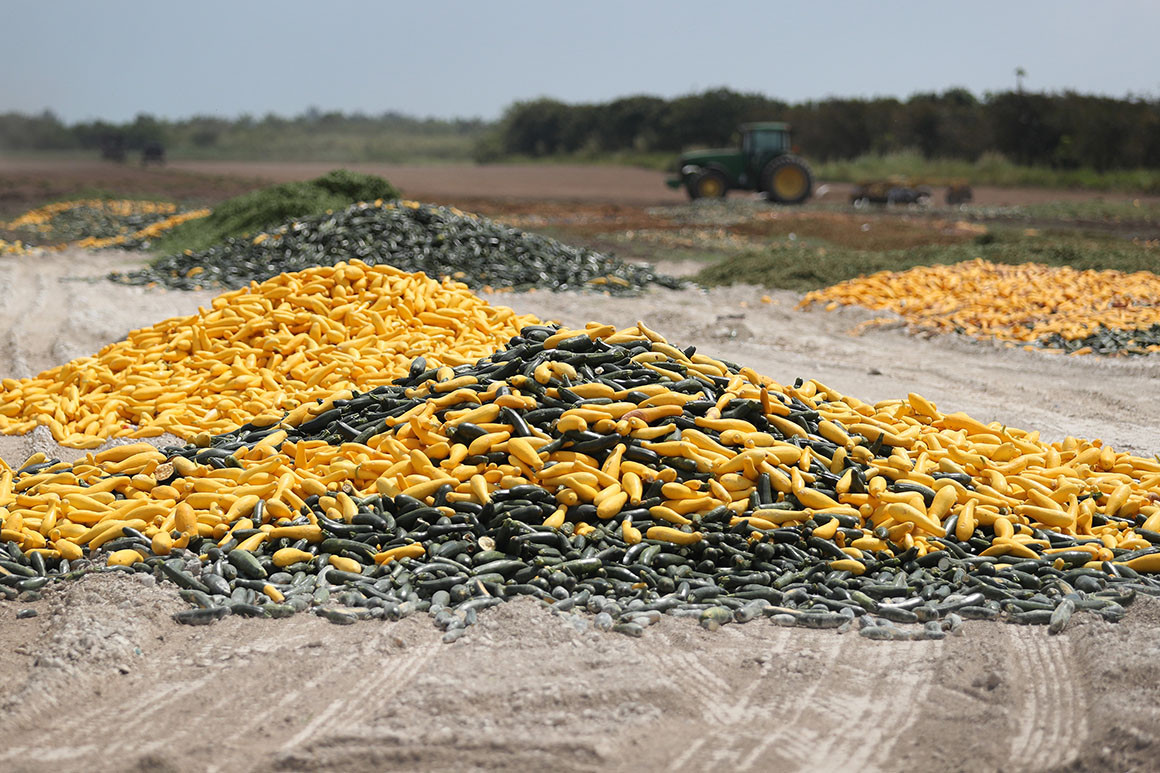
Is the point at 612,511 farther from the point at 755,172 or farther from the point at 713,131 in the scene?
the point at 713,131

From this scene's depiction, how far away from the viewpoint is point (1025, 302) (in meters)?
10.3

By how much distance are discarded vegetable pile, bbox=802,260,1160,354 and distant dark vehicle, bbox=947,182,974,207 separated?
14402 millimetres

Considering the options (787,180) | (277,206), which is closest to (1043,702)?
(277,206)

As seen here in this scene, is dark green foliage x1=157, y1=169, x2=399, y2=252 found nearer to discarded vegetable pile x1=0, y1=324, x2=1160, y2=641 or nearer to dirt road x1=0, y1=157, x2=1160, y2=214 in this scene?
discarded vegetable pile x1=0, y1=324, x2=1160, y2=641

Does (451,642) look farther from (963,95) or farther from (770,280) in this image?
(963,95)

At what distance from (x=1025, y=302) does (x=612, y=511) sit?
7832 mm

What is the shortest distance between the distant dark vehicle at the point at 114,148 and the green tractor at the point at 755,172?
100 feet

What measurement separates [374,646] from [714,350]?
20.5 ft

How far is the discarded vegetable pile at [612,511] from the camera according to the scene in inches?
147

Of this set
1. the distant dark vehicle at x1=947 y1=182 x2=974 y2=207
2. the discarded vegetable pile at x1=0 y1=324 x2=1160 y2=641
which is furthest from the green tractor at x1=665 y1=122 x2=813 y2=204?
the discarded vegetable pile at x1=0 y1=324 x2=1160 y2=641

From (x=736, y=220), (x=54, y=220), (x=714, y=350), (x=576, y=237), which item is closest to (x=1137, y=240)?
(x=736, y=220)

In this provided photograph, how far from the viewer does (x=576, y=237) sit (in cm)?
1802

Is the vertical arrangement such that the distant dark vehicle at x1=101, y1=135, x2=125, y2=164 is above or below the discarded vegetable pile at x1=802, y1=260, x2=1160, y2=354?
above

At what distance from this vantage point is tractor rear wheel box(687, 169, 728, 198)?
25516mm
